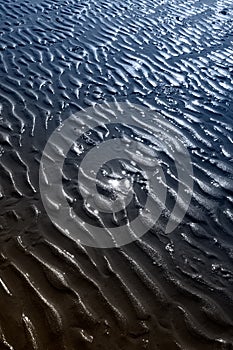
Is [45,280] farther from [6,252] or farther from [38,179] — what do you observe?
[38,179]

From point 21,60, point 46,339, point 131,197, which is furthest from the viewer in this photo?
point 21,60

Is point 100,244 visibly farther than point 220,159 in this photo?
No

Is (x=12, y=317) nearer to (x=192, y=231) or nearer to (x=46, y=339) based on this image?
(x=46, y=339)

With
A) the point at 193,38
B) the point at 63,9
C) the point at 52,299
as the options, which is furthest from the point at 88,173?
the point at 63,9

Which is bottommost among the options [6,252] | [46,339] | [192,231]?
[46,339]

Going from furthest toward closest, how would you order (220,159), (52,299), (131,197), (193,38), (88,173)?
(193,38), (220,159), (88,173), (131,197), (52,299)

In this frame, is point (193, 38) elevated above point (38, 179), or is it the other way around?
point (193, 38)

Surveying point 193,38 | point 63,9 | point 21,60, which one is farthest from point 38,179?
point 63,9
